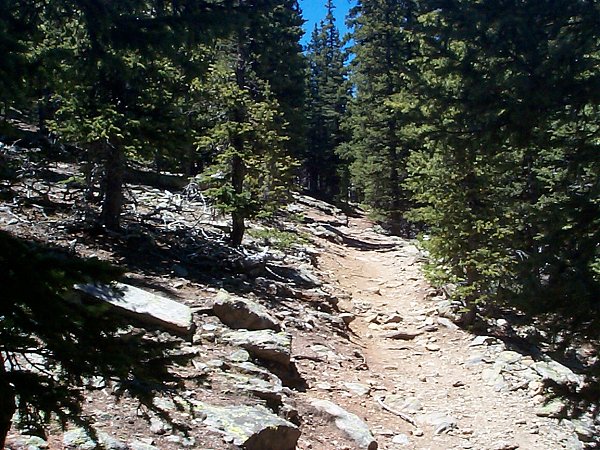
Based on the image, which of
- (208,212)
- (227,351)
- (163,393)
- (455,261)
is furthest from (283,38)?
(163,393)

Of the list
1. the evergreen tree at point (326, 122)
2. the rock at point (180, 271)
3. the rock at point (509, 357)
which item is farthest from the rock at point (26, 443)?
the evergreen tree at point (326, 122)

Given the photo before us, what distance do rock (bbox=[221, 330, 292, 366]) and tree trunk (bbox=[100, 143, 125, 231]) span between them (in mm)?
5225

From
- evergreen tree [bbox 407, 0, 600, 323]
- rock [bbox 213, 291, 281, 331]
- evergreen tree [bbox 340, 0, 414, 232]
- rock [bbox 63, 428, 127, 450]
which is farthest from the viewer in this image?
evergreen tree [bbox 340, 0, 414, 232]

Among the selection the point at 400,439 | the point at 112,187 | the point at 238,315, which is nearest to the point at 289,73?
the point at 112,187

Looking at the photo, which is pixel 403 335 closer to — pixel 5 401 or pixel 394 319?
pixel 394 319

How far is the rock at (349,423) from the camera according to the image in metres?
7.07

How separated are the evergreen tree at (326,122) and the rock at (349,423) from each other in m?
33.6

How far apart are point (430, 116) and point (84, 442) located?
205 inches

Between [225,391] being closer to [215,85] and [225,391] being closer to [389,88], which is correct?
[215,85]

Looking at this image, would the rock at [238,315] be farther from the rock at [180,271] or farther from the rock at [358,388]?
the rock at [180,271]

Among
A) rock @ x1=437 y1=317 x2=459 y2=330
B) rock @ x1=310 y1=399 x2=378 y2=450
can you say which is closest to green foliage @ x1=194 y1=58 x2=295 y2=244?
rock @ x1=437 y1=317 x2=459 y2=330

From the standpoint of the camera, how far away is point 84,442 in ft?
15.7

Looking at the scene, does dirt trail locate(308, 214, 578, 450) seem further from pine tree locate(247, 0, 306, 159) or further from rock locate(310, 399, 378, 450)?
pine tree locate(247, 0, 306, 159)

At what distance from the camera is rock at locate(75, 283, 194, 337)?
23.8ft
